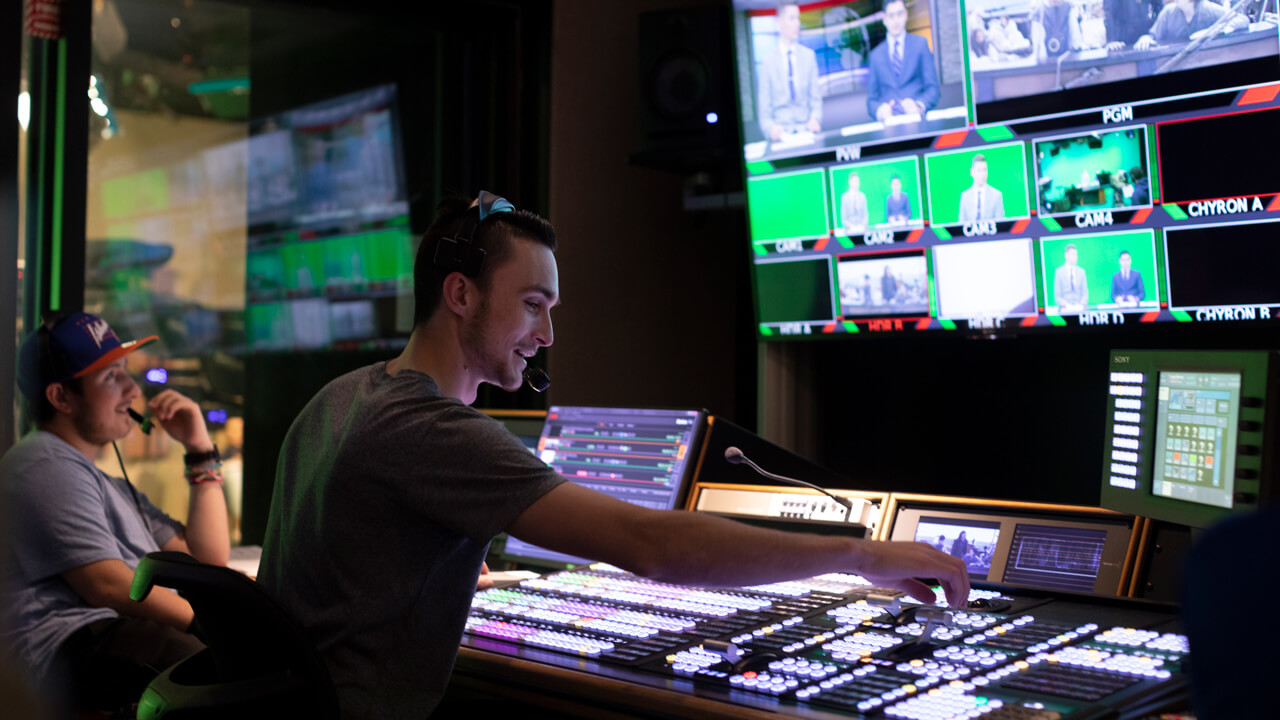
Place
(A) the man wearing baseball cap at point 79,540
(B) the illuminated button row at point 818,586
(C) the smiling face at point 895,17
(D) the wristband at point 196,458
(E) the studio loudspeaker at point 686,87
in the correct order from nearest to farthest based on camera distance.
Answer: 1. (B) the illuminated button row at point 818,586
2. (A) the man wearing baseball cap at point 79,540
3. (C) the smiling face at point 895,17
4. (D) the wristband at point 196,458
5. (E) the studio loudspeaker at point 686,87

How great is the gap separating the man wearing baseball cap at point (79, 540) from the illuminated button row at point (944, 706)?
147cm

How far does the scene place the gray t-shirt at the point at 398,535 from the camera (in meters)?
1.38

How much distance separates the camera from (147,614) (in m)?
2.16

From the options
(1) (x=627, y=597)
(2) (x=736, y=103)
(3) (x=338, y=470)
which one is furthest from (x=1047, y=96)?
(3) (x=338, y=470)

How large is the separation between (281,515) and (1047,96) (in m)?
1.77

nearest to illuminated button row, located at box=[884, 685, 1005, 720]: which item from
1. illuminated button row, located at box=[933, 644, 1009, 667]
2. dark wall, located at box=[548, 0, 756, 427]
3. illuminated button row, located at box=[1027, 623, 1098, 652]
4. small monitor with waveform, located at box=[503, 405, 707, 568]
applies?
illuminated button row, located at box=[933, 644, 1009, 667]

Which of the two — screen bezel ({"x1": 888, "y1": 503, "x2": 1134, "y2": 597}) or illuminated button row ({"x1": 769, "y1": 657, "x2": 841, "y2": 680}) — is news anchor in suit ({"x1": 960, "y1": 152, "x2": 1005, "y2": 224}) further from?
illuminated button row ({"x1": 769, "y1": 657, "x2": 841, "y2": 680})

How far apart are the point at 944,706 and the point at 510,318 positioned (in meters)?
0.82

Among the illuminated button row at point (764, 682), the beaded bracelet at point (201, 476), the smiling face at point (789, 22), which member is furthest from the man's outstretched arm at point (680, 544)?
the smiling face at point (789, 22)

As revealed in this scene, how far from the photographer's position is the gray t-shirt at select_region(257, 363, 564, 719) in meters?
1.38

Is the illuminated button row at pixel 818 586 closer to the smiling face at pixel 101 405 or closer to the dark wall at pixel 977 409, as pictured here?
the dark wall at pixel 977 409

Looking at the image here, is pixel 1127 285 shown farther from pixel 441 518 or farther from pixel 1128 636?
pixel 441 518

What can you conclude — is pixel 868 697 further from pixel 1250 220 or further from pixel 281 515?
pixel 1250 220

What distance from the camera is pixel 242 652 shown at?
1.40 meters
